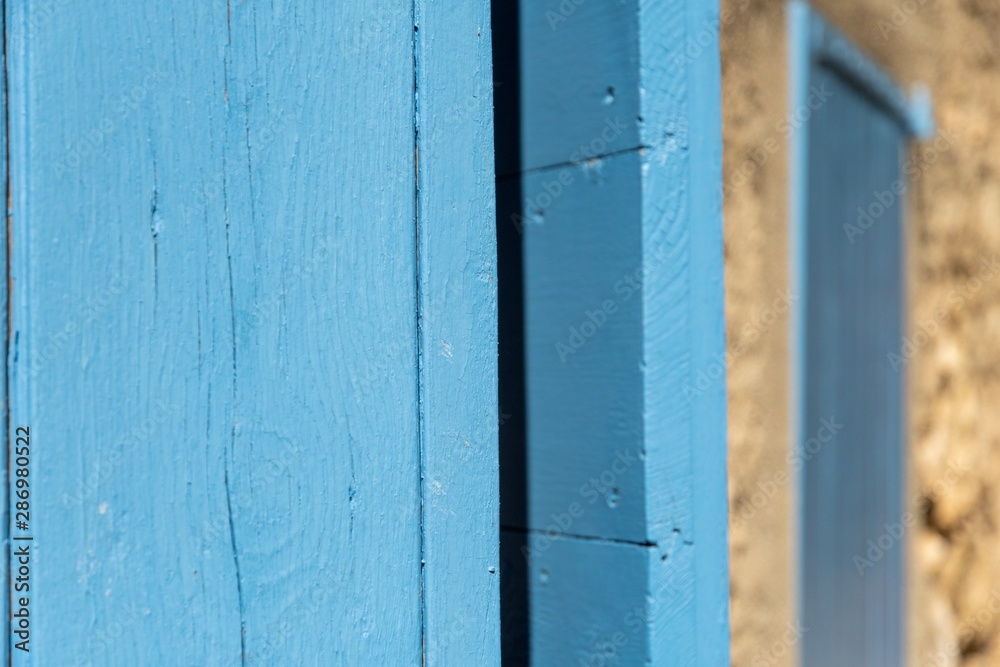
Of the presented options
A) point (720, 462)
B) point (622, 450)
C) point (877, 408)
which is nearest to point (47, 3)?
point (622, 450)

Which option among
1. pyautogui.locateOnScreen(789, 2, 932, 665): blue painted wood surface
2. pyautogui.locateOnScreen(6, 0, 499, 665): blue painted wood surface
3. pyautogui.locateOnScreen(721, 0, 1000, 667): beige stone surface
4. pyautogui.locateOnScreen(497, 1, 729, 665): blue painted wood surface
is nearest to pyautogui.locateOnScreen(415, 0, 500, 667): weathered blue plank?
pyautogui.locateOnScreen(6, 0, 499, 665): blue painted wood surface

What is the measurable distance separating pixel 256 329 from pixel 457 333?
0.62ft

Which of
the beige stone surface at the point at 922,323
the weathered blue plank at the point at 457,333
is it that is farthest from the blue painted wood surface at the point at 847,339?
the weathered blue plank at the point at 457,333

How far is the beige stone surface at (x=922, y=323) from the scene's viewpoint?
7.14ft

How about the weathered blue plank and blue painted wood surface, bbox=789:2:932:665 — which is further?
blue painted wood surface, bbox=789:2:932:665

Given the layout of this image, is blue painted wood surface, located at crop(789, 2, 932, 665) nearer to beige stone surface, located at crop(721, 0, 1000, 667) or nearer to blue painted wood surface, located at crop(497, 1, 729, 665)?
beige stone surface, located at crop(721, 0, 1000, 667)

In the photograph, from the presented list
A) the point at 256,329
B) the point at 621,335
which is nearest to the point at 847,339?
the point at 621,335

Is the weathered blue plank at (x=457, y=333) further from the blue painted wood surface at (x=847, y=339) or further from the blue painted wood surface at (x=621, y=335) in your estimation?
the blue painted wood surface at (x=847, y=339)

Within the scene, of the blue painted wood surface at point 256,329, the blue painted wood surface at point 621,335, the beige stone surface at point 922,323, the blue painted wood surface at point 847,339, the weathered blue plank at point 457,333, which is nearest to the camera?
the blue painted wood surface at point 256,329

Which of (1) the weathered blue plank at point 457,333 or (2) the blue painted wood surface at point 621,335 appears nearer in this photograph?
(1) the weathered blue plank at point 457,333

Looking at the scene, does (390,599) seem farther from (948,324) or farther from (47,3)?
(948,324)

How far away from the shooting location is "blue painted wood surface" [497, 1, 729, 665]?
2.91 feet

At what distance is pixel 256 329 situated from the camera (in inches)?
27.0

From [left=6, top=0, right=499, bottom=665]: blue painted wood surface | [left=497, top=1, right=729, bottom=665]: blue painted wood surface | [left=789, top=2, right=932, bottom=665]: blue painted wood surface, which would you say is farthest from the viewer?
[left=789, top=2, right=932, bottom=665]: blue painted wood surface
